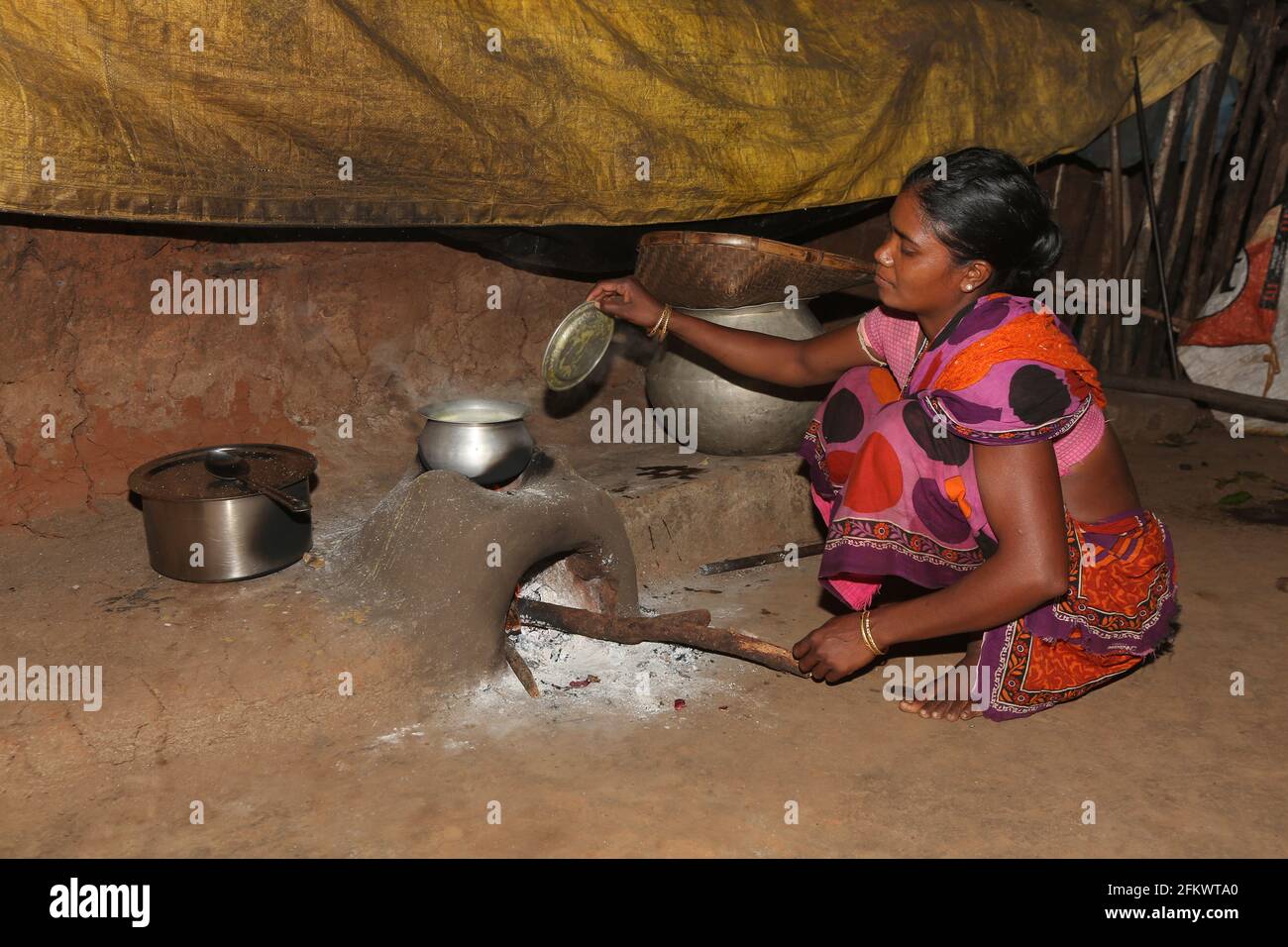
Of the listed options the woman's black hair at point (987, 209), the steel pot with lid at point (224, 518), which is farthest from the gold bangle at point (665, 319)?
the steel pot with lid at point (224, 518)

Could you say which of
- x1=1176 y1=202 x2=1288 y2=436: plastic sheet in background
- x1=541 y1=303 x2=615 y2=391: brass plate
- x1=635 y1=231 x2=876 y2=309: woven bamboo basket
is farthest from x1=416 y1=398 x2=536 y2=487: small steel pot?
x1=1176 y1=202 x2=1288 y2=436: plastic sheet in background

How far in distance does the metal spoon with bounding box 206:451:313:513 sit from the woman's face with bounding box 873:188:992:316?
1565 mm

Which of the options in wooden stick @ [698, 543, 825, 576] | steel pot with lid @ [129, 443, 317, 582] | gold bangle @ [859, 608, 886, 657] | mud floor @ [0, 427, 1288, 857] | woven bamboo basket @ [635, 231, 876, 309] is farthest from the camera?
wooden stick @ [698, 543, 825, 576]

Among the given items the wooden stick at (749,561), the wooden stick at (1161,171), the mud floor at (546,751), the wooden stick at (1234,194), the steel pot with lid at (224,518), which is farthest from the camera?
the wooden stick at (1234,194)

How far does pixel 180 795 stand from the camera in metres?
2.36

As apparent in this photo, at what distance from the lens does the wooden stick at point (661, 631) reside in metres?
2.67

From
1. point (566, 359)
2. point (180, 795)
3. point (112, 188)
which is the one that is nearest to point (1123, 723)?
point (566, 359)

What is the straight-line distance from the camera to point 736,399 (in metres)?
3.87

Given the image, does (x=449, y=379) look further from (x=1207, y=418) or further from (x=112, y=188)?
(x=1207, y=418)

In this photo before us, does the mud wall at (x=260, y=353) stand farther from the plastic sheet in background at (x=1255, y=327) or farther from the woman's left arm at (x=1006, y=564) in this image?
the plastic sheet in background at (x=1255, y=327)

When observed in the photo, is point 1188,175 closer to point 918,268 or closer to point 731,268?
point 731,268

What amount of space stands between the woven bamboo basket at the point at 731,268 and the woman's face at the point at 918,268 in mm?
655

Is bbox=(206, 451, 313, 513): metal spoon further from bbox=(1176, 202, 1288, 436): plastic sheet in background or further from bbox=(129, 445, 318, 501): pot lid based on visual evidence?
bbox=(1176, 202, 1288, 436): plastic sheet in background

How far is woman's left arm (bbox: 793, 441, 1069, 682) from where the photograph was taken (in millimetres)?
2270
